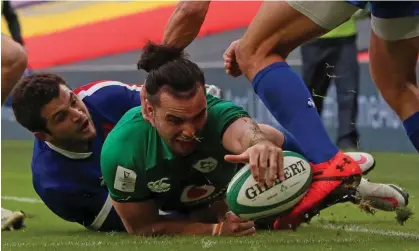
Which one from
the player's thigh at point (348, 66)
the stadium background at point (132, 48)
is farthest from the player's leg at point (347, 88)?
the stadium background at point (132, 48)

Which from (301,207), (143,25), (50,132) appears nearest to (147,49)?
(50,132)

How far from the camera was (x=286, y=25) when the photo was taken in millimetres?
4012

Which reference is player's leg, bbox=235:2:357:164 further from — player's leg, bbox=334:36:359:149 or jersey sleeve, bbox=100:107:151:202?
player's leg, bbox=334:36:359:149

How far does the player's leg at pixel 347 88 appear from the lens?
29.7 feet

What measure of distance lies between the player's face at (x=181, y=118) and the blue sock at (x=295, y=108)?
0.82 ft

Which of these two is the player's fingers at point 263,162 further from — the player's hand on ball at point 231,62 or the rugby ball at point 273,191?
the player's hand on ball at point 231,62

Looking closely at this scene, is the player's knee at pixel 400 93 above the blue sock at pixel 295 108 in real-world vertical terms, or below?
below

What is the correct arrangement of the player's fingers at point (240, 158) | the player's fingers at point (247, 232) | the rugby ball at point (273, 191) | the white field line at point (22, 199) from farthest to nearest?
the white field line at point (22, 199)
the player's fingers at point (247, 232)
the rugby ball at point (273, 191)
the player's fingers at point (240, 158)

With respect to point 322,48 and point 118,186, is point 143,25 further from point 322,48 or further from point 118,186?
point 118,186

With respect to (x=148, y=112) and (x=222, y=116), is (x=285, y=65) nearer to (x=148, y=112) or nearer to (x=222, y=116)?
(x=222, y=116)

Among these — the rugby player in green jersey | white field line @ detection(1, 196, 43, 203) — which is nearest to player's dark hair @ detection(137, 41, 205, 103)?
the rugby player in green jersey

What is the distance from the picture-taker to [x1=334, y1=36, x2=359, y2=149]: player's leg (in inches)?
357

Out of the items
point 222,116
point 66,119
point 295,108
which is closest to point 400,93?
point 295,108

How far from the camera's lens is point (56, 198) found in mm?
5016
